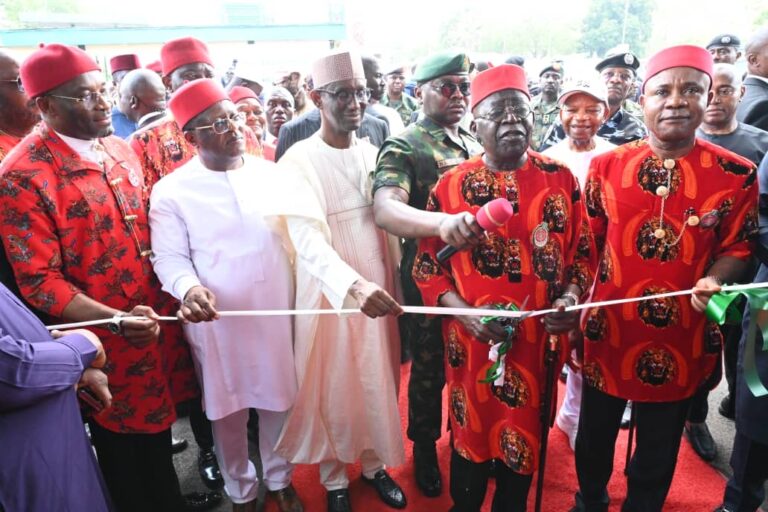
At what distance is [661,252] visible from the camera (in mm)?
2154

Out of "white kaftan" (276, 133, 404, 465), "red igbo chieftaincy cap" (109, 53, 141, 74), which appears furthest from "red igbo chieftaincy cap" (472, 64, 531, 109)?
"red igbo chieftaincy cap" (109, 53, 141, 74)

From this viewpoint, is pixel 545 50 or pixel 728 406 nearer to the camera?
pixel 728 406

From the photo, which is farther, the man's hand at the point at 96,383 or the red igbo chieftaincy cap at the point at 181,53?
the red igbo chieftaincy cap at the point at 181,53

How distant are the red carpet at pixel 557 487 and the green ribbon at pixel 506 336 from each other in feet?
3.74

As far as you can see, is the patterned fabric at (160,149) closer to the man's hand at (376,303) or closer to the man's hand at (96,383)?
the man's hand at (96,383)

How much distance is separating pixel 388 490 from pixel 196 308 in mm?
1527

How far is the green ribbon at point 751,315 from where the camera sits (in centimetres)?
189

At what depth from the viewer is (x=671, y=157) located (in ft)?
7.13

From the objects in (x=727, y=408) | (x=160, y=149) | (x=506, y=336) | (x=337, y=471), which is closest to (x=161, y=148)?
(x=160, y=149)

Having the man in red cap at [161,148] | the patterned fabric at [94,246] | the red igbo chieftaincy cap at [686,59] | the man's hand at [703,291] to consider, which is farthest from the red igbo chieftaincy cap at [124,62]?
the man's hand at [703,291]

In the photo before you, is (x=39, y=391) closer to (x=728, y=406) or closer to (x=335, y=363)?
(x=335, y=363)

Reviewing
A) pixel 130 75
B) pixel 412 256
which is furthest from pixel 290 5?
pixel 412 256

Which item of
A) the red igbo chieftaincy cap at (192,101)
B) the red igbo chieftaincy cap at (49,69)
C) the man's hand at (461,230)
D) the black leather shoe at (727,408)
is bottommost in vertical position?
the black leather shoe at (727,408)

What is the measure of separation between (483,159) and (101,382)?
168cm
